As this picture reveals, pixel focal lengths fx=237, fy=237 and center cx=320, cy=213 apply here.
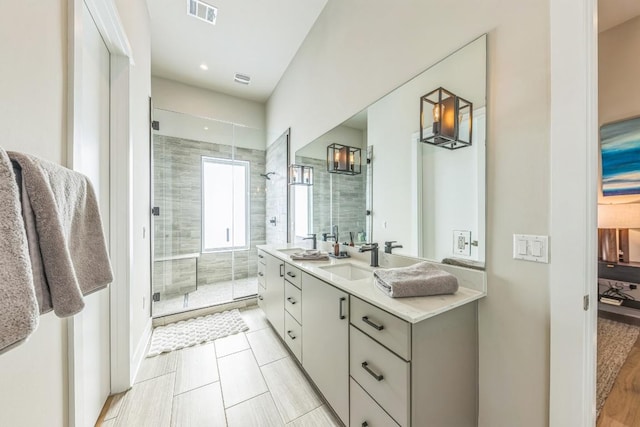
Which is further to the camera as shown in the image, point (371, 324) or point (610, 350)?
point (610, 350)

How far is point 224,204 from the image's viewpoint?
4.07m

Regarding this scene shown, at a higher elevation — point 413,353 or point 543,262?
point 543,262

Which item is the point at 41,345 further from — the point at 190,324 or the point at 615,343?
the point at 615,343

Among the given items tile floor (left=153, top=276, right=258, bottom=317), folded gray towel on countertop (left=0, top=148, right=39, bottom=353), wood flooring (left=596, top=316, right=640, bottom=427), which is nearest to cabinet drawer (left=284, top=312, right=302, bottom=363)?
tile floor (left=153, top=276, right=258, bottom=317)

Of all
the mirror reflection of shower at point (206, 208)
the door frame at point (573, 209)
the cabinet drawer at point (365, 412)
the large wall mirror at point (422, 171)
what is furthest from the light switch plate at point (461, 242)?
the mirror reflection of shower at point (206, 208)

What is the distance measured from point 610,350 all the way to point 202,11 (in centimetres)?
491

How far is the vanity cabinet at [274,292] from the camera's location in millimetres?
2219

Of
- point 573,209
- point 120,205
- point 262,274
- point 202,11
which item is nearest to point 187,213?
point 262,274

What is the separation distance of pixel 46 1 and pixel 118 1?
1.08 m

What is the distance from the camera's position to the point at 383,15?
173 cm

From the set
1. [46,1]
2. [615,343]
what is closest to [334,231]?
[46,1]

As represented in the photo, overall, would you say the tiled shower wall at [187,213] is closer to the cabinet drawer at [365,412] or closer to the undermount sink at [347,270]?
the undermount sink at [347,270]

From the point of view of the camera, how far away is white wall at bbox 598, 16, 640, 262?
7.33 feet

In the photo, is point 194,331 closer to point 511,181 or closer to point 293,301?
point 293,301
